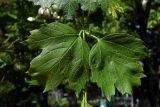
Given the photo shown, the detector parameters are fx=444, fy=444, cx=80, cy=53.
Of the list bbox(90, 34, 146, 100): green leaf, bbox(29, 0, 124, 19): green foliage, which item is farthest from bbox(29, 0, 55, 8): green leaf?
bbox(90, 34, 146, 100): green leaf

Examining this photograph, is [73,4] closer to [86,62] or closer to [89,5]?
[89,5]

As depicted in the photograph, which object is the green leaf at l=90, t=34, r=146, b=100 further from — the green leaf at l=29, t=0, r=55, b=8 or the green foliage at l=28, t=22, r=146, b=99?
the green leaf at l=29, t=0, r=55, b=8

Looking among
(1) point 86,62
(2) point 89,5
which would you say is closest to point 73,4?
(2) point 89,5

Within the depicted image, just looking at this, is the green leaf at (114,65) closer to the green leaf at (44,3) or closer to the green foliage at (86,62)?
the green foliage at (86,62)

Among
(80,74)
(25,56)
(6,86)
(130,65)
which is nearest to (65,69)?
(80,74)

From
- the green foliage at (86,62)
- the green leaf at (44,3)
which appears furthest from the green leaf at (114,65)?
the green leaf at (44,3)

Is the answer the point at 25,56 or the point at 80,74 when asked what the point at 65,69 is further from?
the point at 25,56
